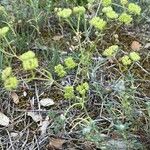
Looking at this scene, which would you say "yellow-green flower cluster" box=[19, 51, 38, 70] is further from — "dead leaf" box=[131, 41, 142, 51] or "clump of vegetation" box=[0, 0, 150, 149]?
"dead leaf" box=[131, 41, 142, 51]

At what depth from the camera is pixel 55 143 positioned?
1.93 meters

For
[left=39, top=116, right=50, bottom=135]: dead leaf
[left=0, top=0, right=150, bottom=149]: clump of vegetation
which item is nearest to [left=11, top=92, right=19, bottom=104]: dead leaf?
[left=0, top=0, right=150, bottom=149]: clump of vegetation

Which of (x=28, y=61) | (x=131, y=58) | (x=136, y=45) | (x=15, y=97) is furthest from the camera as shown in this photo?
(x=136, y=45)

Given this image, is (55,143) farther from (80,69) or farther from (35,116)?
(80,69)

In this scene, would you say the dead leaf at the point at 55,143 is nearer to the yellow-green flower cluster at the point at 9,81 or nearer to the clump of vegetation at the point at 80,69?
the clump of vegetation at the point at 80,69

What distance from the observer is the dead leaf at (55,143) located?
1.92 m

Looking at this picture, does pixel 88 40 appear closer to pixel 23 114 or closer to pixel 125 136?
pixel 23 114

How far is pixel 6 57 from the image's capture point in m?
2.16

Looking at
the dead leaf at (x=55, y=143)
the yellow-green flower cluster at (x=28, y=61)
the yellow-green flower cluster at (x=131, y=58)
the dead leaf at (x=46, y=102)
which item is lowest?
the dead leaf at (x=55, y=143)

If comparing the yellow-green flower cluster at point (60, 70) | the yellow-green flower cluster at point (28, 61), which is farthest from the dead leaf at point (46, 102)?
the yellow-green flower cluster at point (28, 61)

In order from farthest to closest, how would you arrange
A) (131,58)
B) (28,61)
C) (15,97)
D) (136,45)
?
1. (136,45)
2. (15,97)
3. (131,58)
4. (28,61)

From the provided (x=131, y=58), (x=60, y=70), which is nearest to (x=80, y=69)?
(x=60, y=70)

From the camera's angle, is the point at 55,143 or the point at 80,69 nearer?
the point at 55,143

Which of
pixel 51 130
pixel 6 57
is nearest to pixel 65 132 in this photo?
pixel 51 130
